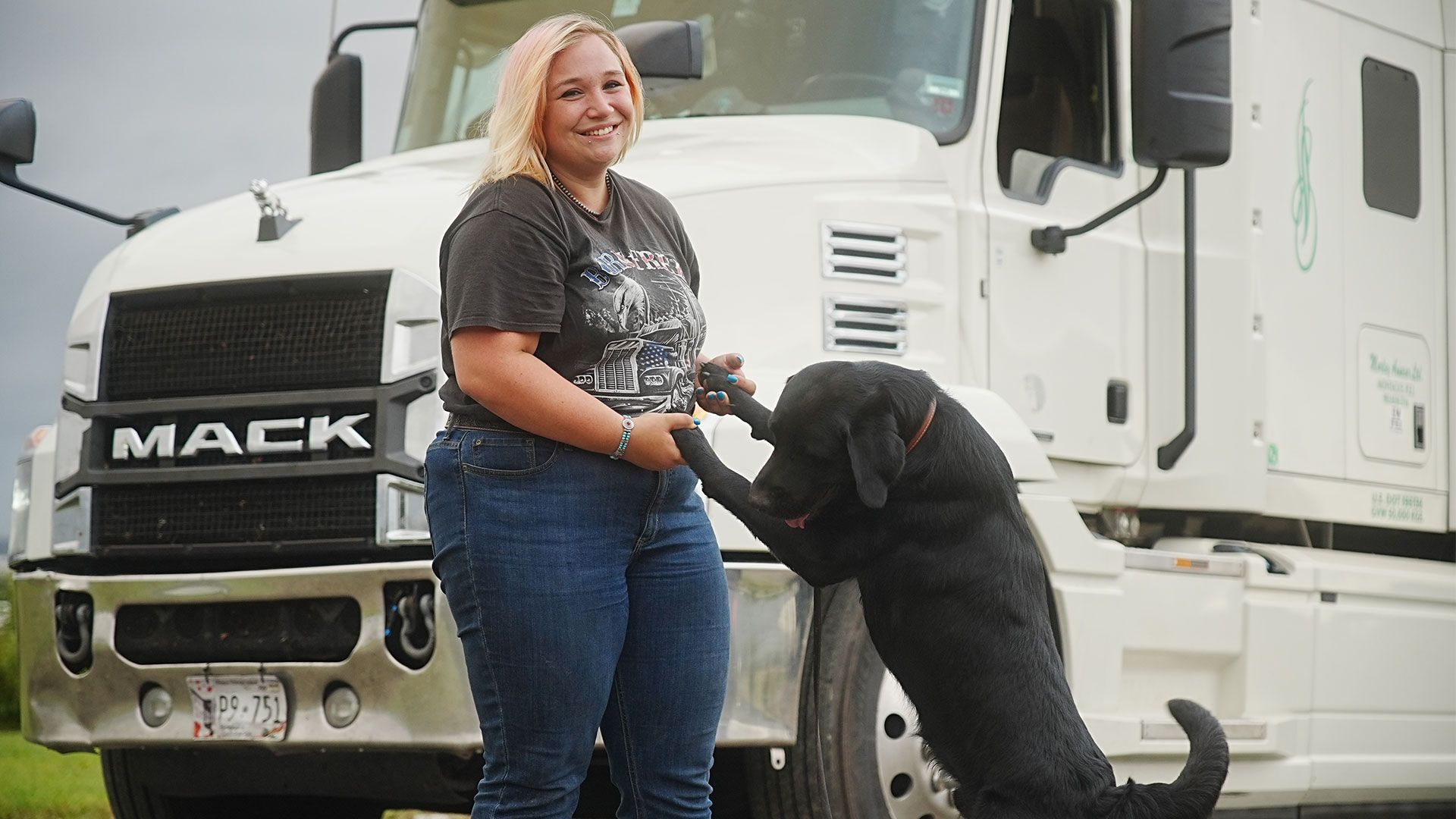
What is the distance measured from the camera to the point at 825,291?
16.8ft

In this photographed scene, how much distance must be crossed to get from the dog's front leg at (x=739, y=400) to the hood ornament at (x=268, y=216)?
5.78 ft

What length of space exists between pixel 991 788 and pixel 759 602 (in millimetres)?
1232

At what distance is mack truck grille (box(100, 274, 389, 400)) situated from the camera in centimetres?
480

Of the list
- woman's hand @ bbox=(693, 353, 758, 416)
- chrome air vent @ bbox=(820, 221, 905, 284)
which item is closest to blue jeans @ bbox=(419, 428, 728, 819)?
woman's hand @ bbox=(693, 353, 758, 416)

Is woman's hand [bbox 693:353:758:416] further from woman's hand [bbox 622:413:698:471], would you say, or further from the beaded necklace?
the beaded necklace

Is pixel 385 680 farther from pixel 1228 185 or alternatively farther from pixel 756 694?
pixel 1228 185

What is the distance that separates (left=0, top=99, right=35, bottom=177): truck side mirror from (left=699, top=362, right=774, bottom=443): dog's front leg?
7.69 feet

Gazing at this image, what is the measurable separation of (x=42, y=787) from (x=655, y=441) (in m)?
4.71

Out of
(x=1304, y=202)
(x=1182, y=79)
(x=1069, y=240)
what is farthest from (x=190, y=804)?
(x=1304, y=202)

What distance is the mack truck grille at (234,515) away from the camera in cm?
475

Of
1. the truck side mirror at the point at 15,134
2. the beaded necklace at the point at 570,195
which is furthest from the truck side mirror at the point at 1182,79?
the truck side mirror at the point at 15,134

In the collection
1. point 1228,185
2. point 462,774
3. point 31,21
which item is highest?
point 31,21

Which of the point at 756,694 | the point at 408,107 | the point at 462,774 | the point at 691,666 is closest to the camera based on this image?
the point at 691,666

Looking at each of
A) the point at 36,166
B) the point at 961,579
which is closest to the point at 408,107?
the point at 36,166
